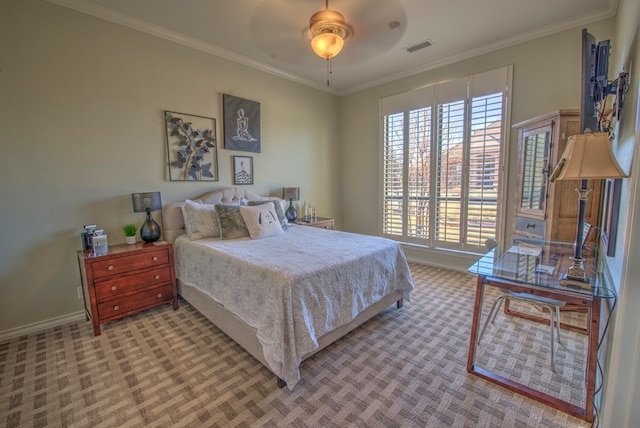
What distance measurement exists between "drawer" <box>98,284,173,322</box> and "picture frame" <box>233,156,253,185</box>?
1634 mm

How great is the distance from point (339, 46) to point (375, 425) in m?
2.81

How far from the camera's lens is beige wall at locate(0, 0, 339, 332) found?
2338mm

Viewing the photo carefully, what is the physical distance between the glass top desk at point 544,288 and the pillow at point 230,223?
2252 millimetres

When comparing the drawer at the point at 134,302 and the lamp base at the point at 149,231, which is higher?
the lamp base at the point at 149,231

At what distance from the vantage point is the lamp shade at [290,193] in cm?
427

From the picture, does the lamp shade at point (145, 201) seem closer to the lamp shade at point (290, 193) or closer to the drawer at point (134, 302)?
the drawer at point (134, 302)

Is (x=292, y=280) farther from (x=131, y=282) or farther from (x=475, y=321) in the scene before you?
(x=131, y=282)

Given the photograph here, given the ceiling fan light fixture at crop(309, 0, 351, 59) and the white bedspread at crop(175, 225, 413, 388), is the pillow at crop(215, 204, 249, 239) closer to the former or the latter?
the white bedspread at crop(175, 225, 413, 388)

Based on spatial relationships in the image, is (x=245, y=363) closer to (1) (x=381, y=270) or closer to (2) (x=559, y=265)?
(1) (x=381, y=270)

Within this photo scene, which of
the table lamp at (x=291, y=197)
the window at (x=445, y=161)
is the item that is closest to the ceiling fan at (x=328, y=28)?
the window at (x=445, y=161)

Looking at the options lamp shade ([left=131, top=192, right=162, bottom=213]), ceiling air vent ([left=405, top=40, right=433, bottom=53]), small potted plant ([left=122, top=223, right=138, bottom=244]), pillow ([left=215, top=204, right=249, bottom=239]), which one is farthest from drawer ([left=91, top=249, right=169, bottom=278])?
ceiling air vent ([left=405, top=40, right=433, bottom=53])

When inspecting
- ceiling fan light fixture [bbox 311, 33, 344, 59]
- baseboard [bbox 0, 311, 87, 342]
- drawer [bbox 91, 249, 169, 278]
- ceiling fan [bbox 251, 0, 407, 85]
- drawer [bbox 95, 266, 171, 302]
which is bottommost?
baseboard [bbox 0, 311, 87, 342]

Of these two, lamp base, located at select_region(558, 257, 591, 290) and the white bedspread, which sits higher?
lamp base, located at select_region(558, 257, 591, 290)

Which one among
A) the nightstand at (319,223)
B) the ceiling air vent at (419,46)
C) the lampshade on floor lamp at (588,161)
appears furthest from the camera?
the nightstand at (319,223)
